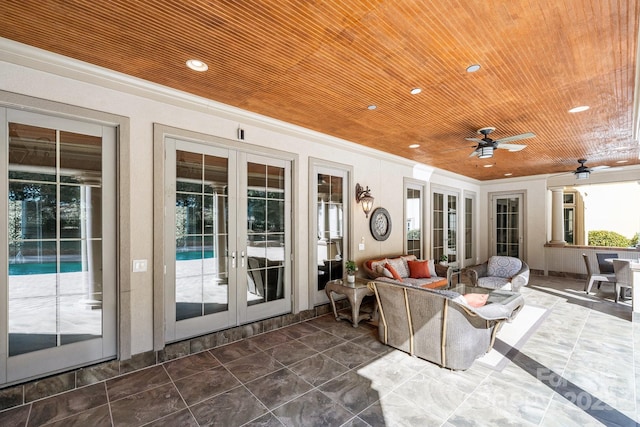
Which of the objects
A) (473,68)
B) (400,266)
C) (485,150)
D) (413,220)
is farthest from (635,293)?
(473,68)

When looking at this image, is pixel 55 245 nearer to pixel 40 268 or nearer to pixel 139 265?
pixel 40 268

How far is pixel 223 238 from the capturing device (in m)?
3.66

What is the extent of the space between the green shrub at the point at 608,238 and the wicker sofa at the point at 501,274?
8.18 metres

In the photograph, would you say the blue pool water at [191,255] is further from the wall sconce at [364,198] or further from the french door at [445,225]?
the french door at [445,225]

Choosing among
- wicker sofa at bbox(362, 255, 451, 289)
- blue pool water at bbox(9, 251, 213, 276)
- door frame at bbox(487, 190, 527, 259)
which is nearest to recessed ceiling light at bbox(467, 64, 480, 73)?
wicker sofa at bbox(362, 255, 451, 289)

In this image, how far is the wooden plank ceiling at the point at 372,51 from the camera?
188 centimetres

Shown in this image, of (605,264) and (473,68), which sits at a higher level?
(473,68)

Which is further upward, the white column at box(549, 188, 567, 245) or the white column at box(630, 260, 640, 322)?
the white column at box(549, 188, 567, 245)

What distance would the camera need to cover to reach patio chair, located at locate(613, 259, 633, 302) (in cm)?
511

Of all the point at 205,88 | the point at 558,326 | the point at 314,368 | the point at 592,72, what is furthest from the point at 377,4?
the point at 558,326

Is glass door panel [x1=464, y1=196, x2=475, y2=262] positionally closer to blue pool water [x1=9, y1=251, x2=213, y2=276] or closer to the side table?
the side table

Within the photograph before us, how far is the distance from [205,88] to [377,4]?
1.95 metres

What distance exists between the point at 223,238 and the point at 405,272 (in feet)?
11.1

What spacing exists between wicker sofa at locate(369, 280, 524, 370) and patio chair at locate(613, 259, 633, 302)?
345 centimetres
